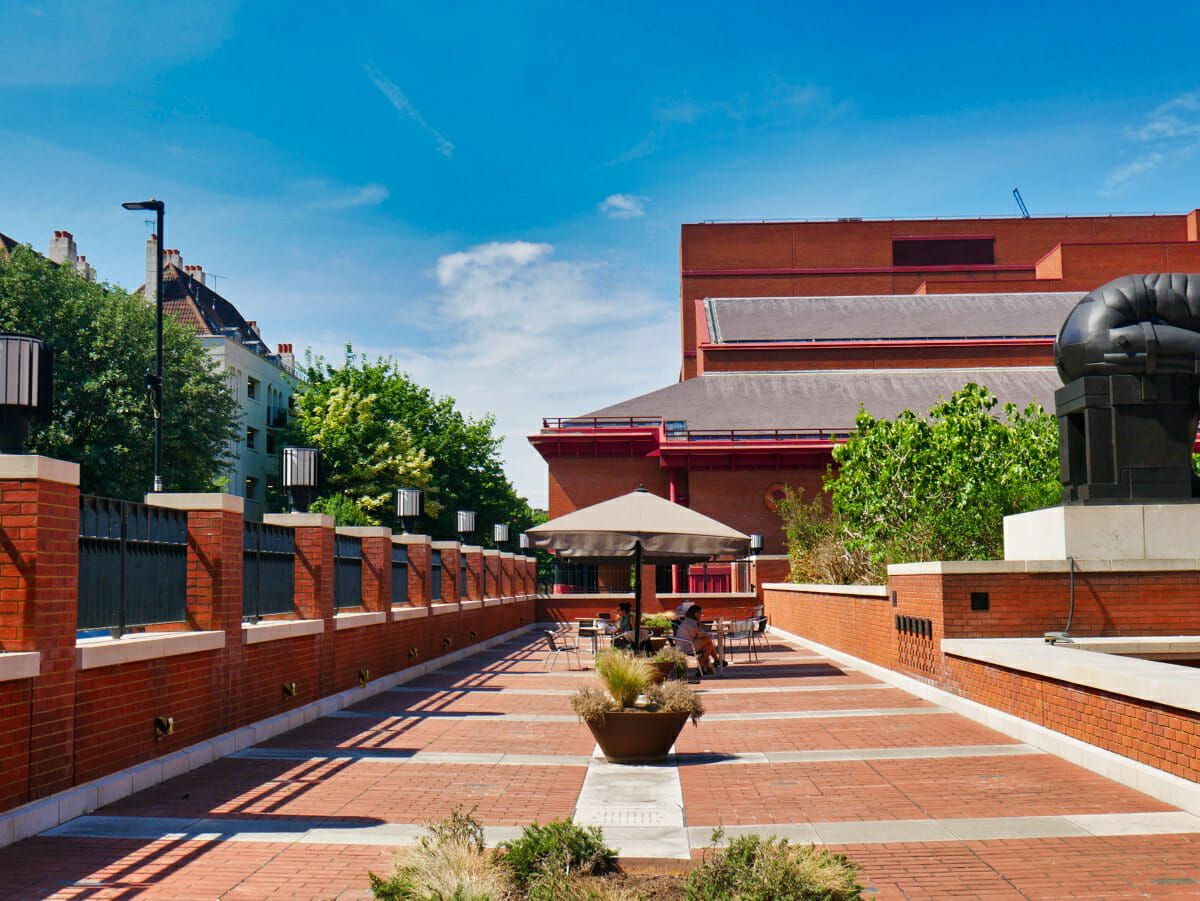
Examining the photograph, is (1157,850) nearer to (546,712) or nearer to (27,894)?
(27,894)

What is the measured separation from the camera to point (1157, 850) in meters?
6.49

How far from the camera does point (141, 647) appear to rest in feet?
28.1

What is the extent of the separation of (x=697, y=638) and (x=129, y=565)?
35.0 ft

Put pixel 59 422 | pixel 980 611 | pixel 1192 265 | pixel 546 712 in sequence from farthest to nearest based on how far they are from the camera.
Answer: pixel 1192 265 < pixel 59 422 < pixel 546 712 < pixel 980 611

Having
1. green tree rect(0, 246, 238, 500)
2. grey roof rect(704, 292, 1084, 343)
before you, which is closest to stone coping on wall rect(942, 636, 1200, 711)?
green tree rect(0, 246, 238, 500)

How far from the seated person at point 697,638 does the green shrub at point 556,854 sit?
12.0 meters

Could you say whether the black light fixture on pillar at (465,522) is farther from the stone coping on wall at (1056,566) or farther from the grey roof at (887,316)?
the grey roof at (887,316)

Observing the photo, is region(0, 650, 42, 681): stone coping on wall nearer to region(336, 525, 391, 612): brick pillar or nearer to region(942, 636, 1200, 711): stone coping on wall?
region(942, 636, 1200, 711): stone coping on wall

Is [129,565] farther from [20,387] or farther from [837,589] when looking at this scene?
[837,589]

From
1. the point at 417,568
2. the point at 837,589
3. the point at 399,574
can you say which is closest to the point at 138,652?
the point at 399,574

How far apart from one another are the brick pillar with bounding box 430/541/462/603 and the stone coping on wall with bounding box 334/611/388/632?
521 cm

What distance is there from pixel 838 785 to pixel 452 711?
6.33 m

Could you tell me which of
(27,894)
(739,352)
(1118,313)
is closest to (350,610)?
(27,894)

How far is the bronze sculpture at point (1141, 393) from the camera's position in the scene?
13.1 metres
